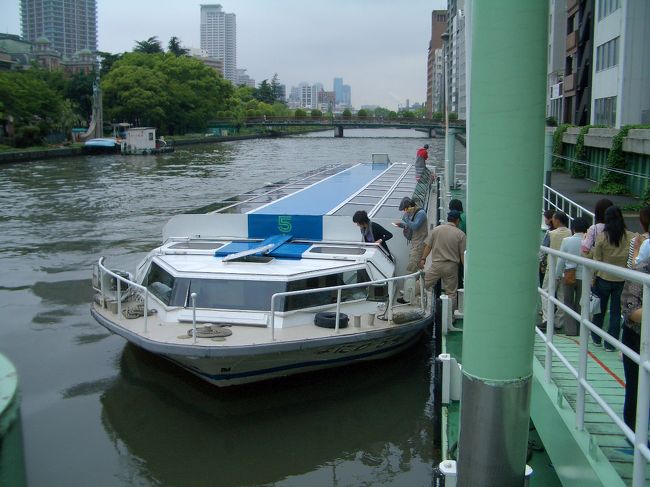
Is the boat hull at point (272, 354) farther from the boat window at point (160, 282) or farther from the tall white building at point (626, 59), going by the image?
the tall white building at point (626, 59)

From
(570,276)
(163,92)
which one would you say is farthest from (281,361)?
(163,92)

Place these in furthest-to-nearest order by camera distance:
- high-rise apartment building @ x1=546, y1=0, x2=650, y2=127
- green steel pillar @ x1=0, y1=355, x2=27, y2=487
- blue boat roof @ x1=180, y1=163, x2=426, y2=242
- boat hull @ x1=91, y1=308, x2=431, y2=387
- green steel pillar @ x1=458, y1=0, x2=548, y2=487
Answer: high-rise apartment building @ x1=546, y1=0, x2=650, y2=127 → blue boat roof @ x1=180, y1=163, x2=426, y2=242 → boat hull @ x1=91, y1=308, x2=431, y2=387 → green steel pillar @ x1=458, y1=0, x2=548, y2=487 → green steel pillar @ x1=0, y1=355, x2=27, y2=487

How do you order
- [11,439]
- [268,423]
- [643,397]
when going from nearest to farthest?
[11,439]
[643,397]
[268,423]

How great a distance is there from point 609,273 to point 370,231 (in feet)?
23.8

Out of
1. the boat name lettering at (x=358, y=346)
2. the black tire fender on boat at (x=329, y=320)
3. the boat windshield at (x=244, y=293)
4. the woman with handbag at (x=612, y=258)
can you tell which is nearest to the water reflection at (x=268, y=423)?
the boat name lettering at (x=358, y=346)

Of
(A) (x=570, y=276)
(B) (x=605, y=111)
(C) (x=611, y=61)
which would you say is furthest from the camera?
(B) (x=605, y=111)

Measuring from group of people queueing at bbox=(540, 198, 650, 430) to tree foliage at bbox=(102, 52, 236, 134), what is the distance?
8265 centimetres

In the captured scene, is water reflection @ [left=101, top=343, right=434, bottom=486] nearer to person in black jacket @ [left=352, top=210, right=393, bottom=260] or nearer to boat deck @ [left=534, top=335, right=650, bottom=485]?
person in black jacket @ [left=352, top=210, right=393, bottom=260]

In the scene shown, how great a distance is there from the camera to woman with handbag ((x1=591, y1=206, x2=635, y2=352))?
6.76m

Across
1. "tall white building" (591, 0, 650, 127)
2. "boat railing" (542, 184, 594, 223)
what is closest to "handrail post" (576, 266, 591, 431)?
"boat railing" (542, 184, 594, 223)

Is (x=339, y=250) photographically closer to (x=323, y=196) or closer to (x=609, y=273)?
(x=323, y=196)

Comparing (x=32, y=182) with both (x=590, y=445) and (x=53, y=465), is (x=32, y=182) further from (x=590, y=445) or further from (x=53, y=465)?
(x=590, y=445)

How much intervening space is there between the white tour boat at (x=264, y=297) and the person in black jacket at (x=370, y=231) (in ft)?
0.86

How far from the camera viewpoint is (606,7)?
35500 millimetres
